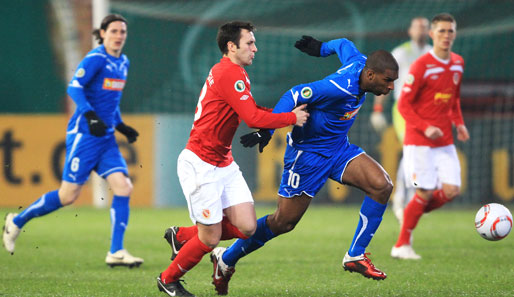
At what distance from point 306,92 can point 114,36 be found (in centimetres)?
241

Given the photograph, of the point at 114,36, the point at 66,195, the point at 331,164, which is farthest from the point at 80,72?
the point at 331,164

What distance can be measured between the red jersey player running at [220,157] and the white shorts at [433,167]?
257 centimetres

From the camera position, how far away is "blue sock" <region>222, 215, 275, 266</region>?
5.98 m

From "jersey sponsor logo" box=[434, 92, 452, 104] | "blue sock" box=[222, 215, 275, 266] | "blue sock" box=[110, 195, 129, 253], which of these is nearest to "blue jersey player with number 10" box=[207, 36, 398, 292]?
"blue sock" box=[222, 215, 275, 266]

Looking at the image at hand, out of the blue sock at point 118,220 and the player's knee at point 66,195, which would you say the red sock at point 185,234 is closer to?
the blue sock at point 118,220

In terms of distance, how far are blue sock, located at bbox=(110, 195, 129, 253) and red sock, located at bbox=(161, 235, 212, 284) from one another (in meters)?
1.88

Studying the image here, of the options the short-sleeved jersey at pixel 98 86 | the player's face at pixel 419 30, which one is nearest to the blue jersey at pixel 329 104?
the short-sleeved jersey at pixel 98 86

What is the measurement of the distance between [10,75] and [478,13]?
28.4 feet

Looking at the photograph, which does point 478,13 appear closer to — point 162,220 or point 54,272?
point 162,220

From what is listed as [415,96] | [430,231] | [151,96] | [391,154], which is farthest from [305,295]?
[151,96]

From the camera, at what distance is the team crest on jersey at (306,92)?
19.2 ft

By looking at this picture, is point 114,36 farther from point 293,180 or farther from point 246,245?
point 246,245

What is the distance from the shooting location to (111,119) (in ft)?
25.3

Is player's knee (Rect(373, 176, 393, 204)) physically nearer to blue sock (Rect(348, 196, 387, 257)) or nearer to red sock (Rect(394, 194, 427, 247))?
blue sock (Rect(348, 196, 387, 257))
